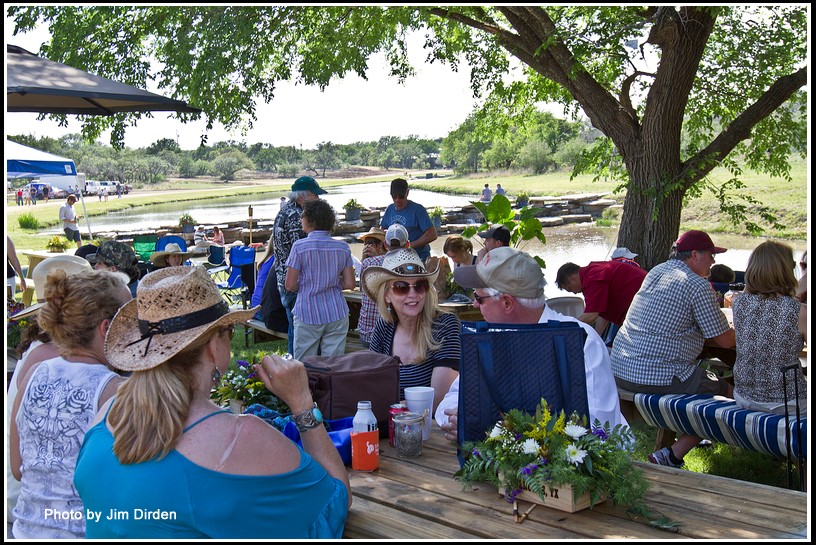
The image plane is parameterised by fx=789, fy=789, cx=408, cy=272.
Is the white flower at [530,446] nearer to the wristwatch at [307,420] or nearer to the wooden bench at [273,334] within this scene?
the wristwatch at [307,420]

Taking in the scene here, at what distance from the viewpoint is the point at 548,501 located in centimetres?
218

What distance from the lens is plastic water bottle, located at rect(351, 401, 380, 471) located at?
2.60m

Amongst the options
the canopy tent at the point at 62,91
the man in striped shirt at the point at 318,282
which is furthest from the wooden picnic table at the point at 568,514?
the man in striped shirt at the point at 318,282

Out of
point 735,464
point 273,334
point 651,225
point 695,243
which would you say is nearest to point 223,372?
point 695,243

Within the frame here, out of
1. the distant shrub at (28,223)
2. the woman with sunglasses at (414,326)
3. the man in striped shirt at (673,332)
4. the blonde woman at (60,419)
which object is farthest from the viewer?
the distant shrub at (28,223)

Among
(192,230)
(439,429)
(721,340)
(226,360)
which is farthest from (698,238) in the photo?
(192,230)

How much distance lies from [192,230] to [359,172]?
61.3 m

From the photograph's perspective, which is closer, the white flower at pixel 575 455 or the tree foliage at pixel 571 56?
the white flower at pixel 575 455

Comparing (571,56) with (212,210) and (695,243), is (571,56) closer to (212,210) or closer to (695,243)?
(695,243)

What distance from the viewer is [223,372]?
2238 millimetres

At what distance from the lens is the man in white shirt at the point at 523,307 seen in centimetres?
291

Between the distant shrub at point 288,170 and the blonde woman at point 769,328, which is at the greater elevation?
the distant shrub at point 288,170

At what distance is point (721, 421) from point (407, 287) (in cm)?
183

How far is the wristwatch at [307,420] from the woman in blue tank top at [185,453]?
4.7 inches
